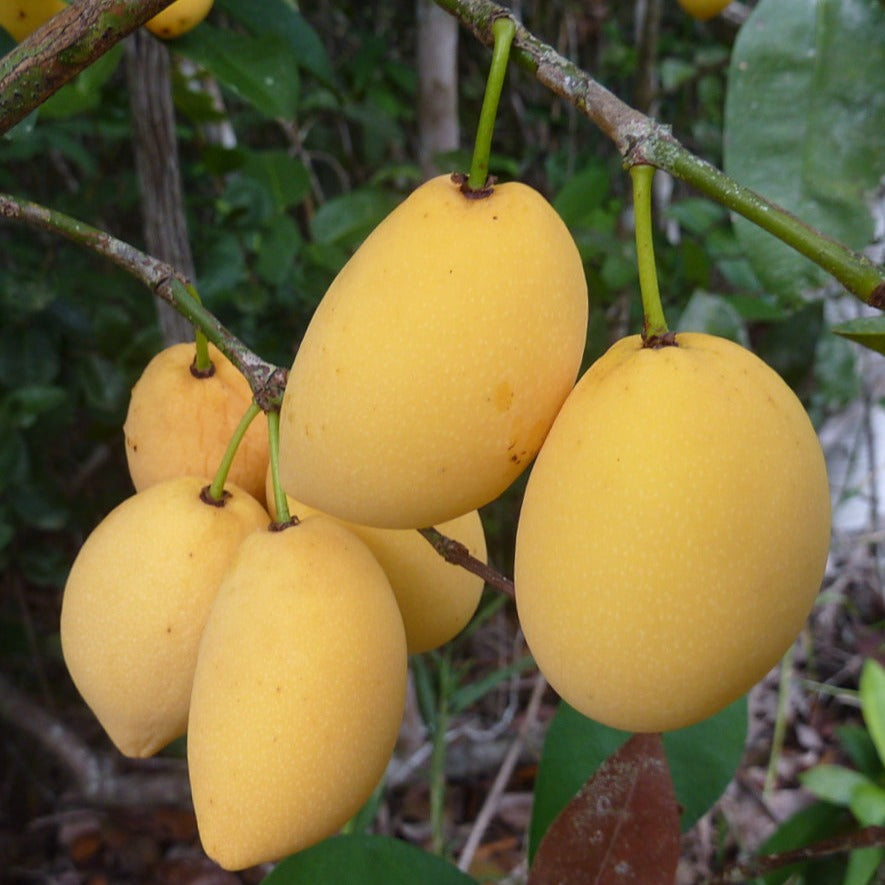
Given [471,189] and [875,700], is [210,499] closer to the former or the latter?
[471,189]

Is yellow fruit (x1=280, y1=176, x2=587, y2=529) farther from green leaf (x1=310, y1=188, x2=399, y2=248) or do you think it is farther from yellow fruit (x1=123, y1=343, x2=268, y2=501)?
green leaf (x1=310, y1=188, x2=399, y2=248)

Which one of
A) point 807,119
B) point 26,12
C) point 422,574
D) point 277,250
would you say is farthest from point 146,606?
point 277,250

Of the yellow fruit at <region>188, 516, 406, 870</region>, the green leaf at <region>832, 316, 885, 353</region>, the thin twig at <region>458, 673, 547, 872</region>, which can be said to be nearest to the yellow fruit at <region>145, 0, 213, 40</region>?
the yellow fruit at <region>188, 516, 406, 870</region>

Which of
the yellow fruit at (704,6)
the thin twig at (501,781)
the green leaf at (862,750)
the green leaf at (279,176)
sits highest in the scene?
the yellow fruit at (704,6)

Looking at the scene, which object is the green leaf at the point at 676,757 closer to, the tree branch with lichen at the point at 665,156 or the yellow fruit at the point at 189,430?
the yellow fruit at the point at 189,430

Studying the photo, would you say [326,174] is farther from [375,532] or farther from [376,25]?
[375,532]

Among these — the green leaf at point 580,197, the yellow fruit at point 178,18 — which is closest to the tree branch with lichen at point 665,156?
the yellow fruit at point 178,18
